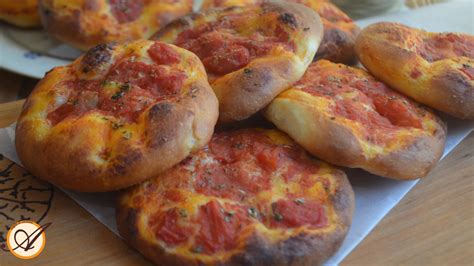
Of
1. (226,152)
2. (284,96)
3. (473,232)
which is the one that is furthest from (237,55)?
(473,232)

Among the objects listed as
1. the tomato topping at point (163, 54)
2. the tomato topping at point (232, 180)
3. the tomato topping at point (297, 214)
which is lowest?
the tomato topping at point (297, 214)

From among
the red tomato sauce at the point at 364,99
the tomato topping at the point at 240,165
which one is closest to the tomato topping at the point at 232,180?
the tomato topping at the point at 240,165

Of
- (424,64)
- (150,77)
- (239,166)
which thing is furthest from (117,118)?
(424,64)

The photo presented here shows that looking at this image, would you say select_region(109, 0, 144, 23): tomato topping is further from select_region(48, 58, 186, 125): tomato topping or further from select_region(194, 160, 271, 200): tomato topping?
select_region(194, 160, 271, 200): tomato topping

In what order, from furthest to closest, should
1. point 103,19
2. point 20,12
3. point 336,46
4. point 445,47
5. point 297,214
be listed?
point 20,12 → point 103,19 → point 336,46 → point 445,47 → point 297,214

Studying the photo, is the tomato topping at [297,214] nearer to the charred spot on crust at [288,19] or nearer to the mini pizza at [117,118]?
the mini pizza at [117,118]

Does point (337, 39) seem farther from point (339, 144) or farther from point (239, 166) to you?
point (239, 166)
